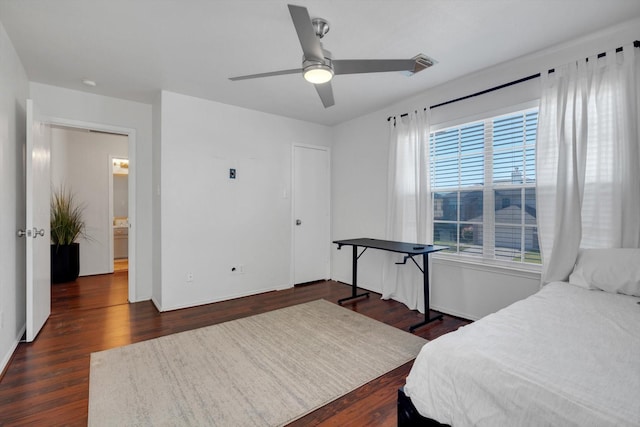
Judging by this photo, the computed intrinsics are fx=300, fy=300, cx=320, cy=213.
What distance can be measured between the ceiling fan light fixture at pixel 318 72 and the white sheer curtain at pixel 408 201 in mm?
1867

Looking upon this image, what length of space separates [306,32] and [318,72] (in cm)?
28

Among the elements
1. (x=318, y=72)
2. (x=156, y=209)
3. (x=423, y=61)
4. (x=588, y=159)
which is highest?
(x=423, y=61)

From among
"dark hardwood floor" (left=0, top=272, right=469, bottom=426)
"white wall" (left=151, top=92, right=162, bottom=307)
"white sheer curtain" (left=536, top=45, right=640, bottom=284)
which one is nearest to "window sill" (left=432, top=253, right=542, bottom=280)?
Result: "white sheer curtain" (left=536, top=45, right=640, bottom=284)

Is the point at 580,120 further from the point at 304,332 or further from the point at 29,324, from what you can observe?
the point at 29,324

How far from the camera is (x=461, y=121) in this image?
3.21 meters

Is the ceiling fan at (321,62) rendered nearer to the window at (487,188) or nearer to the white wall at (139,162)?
the window at (487,188)

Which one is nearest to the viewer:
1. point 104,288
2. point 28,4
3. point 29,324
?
point 28,4

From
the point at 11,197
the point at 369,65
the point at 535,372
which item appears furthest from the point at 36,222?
the point at 535,372

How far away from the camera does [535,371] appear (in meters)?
1.03

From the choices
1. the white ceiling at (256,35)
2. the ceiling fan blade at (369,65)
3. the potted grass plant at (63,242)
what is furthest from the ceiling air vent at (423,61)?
the potted grass plant at (63,242)

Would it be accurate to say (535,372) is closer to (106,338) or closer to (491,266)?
(491,266)

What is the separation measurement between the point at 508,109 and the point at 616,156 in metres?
0.95

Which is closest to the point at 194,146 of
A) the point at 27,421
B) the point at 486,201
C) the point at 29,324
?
the point at 29,324

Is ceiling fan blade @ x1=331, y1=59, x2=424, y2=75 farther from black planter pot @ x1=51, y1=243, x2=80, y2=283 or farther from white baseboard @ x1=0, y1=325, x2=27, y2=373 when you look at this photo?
black planter pot @ x1=51, y1=243, x2=80, y2=283
